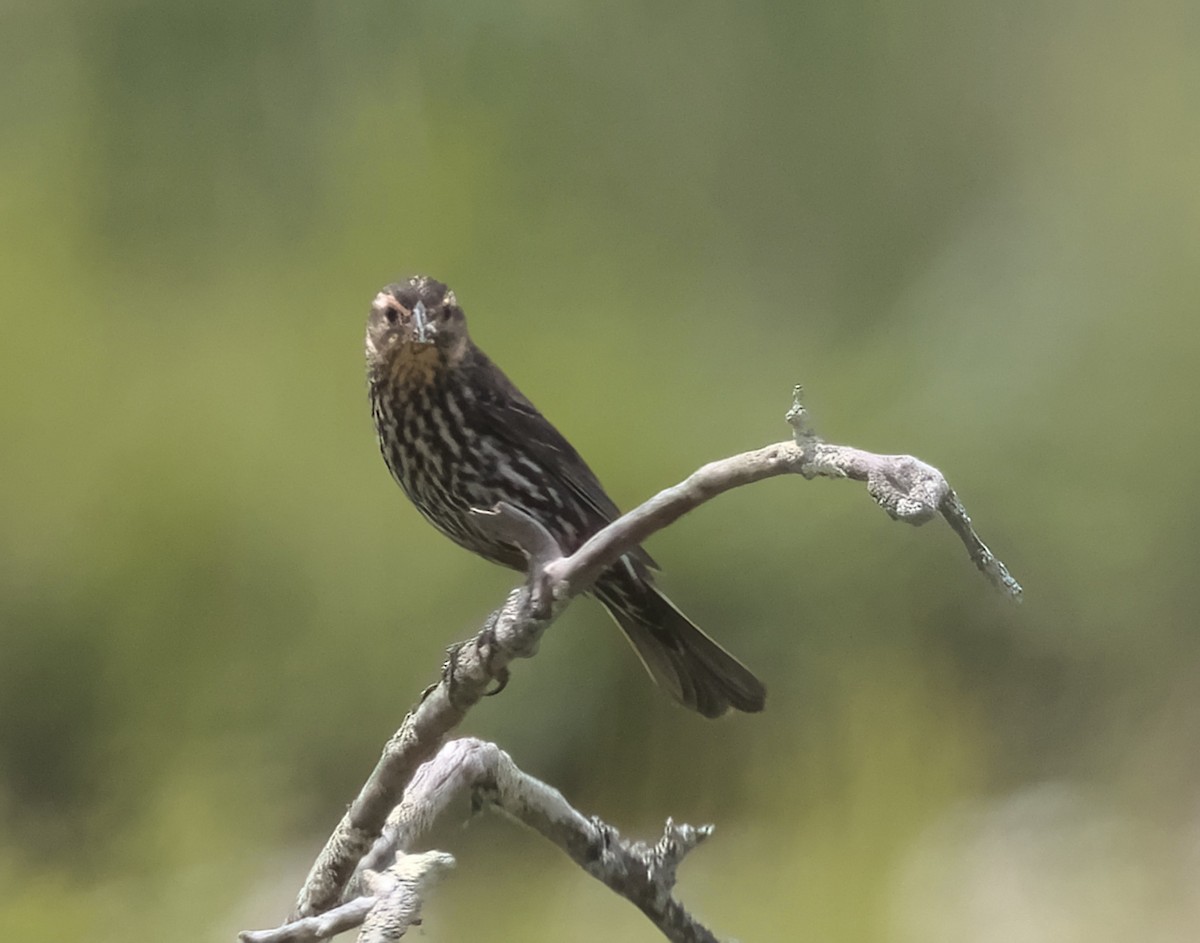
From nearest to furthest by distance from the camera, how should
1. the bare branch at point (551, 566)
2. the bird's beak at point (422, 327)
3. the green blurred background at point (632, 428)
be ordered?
1. the bare branch at point (551, 566)
2. the bird's beak at point (422, 327)
3. the green blurred background at point (632, 428)

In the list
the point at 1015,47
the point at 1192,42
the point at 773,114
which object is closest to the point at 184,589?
the point at 773,114

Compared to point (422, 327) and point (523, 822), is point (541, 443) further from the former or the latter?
point (523, 822)

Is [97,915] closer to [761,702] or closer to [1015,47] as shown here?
[761,702]

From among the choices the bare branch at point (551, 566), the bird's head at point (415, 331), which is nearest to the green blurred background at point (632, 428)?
the bird's head at point (415, 331)

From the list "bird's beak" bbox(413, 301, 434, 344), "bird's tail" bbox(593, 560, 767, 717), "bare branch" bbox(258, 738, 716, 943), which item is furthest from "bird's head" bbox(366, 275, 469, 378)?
"bare branch" bbox(258, 738, 716, 943)

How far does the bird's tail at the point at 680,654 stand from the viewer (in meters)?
1.35

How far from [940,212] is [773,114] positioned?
31cm

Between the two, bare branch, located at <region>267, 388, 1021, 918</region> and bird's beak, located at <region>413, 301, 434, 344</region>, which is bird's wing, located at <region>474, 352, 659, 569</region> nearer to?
bird's beak, located at <region>413, 301, 434, 344</region>

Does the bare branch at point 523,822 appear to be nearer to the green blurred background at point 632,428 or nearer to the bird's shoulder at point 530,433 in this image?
the bird's shoulder at point 530,433

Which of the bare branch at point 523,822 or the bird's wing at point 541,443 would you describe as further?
the bird's wing at point 541,443

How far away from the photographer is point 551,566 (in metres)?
0.93

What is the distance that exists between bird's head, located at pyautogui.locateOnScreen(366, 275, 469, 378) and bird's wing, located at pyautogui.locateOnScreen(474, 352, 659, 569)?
2.7 inches

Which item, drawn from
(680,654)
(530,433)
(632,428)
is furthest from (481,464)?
(632,428)

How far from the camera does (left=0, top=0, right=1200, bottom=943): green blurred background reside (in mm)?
1613
